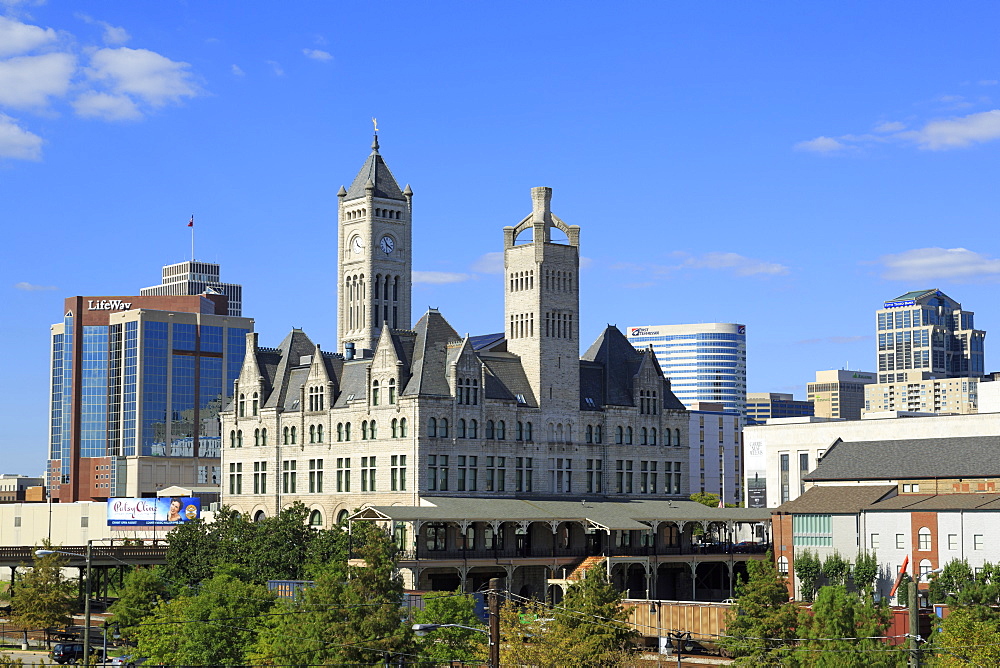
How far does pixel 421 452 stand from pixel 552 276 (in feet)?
74.3

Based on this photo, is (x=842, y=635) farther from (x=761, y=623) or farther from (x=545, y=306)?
(x=545, y=306)

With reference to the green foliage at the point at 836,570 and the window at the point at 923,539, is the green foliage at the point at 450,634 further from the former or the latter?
the window at the point at 923,539

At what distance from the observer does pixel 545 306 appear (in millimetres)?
140750

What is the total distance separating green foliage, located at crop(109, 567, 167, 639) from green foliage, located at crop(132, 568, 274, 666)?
423 inches

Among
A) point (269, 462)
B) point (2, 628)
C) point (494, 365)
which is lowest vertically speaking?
point (2, 628)

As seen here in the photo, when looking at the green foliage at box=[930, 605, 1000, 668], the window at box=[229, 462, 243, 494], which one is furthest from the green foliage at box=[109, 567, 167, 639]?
the window at box=[229, 462, 243, 494]

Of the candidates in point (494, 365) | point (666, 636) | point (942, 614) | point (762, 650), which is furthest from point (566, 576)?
point (762, 650)

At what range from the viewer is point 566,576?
129 meters

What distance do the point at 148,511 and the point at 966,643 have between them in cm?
13434

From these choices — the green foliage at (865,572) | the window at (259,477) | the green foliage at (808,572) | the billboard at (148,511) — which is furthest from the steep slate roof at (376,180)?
the green foliage at (865,572)

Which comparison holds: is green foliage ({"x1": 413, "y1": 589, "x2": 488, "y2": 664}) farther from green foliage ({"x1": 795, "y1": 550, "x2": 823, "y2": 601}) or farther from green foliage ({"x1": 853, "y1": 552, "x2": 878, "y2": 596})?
green foliage ({"x1": 795, "y1": 550, "x2": 823, "y2": 601})

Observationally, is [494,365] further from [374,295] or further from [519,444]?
[374,295]

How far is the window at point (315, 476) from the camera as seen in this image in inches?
5610

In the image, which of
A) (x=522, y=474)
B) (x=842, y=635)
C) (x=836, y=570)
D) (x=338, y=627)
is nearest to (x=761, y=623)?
(x=842, y=635)
